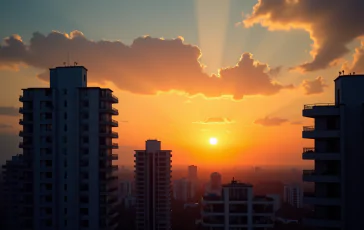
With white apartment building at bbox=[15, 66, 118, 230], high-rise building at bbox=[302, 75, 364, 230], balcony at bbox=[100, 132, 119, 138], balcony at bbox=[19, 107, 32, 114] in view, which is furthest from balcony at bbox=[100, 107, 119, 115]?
high-rise building at bbox=[302, 75, 364, 230]

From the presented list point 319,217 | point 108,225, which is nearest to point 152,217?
point 108,225

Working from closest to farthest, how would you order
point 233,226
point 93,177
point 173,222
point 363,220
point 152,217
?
point 363,220
point 93,177
point 233,226
point 152,217
point 173,222

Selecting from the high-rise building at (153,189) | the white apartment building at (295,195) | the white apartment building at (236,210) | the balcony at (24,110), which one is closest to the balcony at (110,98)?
the balcony at (24,110)

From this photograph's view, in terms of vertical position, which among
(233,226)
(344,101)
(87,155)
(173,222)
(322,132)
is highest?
(344,101)

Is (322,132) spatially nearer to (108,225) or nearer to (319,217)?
(319,217)

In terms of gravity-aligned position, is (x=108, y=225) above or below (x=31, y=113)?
below

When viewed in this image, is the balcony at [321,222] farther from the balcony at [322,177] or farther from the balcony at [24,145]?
the balcony at [24,145]

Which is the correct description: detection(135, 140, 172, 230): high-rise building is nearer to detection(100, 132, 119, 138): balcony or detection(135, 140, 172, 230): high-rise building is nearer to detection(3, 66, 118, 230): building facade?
detection(3, 66, 118, 230): building facade
